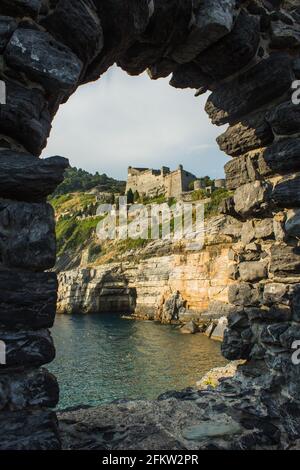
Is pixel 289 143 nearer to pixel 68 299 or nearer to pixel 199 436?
pixel 199 436

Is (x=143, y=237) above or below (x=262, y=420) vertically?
above

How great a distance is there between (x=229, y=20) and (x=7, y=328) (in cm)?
336

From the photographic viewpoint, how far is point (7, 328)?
7.84 ft

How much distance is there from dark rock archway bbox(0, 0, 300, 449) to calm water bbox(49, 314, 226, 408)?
31.2 feet

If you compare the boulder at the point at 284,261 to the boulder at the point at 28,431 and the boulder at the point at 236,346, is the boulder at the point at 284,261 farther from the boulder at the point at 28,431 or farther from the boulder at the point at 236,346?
the boulder at the point at 28,431

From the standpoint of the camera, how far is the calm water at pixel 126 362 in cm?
1371

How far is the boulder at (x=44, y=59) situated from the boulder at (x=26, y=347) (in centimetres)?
173

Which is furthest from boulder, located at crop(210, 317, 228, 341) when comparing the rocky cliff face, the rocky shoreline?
the rocky cliff face

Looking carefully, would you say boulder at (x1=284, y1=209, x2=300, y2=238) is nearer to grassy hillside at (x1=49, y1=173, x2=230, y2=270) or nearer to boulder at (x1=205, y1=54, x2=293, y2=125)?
boulder at (x1=205, y1=54, x2=293, y2=125)

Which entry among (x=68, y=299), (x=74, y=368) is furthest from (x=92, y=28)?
(x=68, y=299)

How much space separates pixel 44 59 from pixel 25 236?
1.24 m

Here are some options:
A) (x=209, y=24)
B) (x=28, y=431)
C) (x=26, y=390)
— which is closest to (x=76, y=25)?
(x=209, y=24)

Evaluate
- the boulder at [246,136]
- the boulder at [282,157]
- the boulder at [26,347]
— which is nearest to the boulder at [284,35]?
the boulder at [246,136]

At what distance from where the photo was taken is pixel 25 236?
2.43 meters
